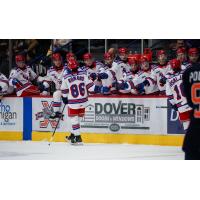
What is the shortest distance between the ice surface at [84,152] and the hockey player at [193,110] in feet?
14.6

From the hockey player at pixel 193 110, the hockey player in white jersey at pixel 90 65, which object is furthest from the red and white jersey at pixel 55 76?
the hockey player at pixel 193 110

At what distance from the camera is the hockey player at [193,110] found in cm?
741

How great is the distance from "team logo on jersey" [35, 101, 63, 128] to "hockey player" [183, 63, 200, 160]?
7.10 m

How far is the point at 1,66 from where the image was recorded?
16453 millimetres

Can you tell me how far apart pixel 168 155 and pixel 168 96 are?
1153 millimetres

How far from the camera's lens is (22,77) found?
49.2ft

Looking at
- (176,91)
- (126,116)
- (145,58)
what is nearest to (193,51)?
(145,58)

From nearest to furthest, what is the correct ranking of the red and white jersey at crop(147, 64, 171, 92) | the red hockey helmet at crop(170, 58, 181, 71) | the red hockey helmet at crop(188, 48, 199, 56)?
the red hockey helmet at crop(170, 58, 181, 71) → the red hockey helmet at crop(188, 48, 199, 56) → the red and white jersey at crop(147, 64, 171, 92)

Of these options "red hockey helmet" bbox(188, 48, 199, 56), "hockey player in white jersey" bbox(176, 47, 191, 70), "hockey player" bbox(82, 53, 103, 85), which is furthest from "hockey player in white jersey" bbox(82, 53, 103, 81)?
"red hockey helmet" bbox(188, 48, 199, 56)

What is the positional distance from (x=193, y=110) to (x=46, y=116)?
23.8 ft

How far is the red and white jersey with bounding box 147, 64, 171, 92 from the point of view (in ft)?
46.0

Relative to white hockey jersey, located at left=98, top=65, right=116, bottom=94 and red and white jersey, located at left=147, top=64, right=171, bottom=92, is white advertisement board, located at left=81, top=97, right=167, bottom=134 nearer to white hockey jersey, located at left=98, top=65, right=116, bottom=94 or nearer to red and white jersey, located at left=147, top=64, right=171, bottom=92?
white hockey jersey, located at left=98, top=65, right=116, bottom=94
